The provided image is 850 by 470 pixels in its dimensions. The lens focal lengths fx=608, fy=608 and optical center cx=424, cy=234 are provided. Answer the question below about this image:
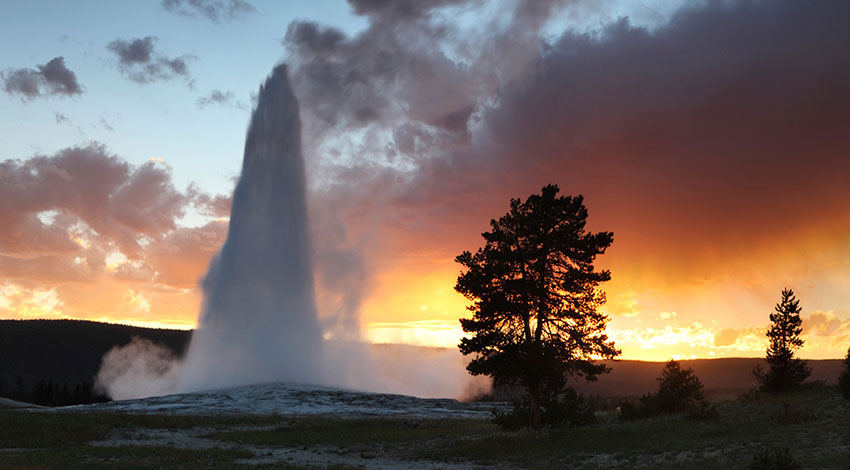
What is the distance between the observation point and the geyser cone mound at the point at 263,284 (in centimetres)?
8525

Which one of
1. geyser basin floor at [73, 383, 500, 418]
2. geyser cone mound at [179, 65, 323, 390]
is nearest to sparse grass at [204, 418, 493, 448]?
geyser basin floor at [73, 383, 500, 418]

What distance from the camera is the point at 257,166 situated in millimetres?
92125

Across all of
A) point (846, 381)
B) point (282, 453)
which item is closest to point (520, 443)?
point (282, 453)

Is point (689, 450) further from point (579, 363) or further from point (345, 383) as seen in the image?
point (345, 383)

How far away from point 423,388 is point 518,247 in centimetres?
8429

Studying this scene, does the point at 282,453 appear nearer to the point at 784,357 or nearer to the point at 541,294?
the point at 541,294

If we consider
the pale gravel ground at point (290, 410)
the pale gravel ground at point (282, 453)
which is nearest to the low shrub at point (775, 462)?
the pale gravel ground at point (282, 453)

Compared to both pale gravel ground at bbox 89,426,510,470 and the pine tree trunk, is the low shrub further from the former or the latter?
the pine tree trunk

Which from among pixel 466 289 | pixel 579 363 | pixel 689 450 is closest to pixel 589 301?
pixel 579 363

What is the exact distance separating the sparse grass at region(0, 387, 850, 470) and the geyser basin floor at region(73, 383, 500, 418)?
14.6 metres

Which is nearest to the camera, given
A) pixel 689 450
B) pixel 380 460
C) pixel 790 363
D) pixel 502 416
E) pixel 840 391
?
pixel 689 450

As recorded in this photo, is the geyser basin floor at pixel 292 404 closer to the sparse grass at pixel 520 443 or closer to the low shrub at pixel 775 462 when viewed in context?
the sparse grass at pixel 520 443

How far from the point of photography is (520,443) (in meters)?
31.3

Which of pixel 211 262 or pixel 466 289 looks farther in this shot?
pixel 211 262
